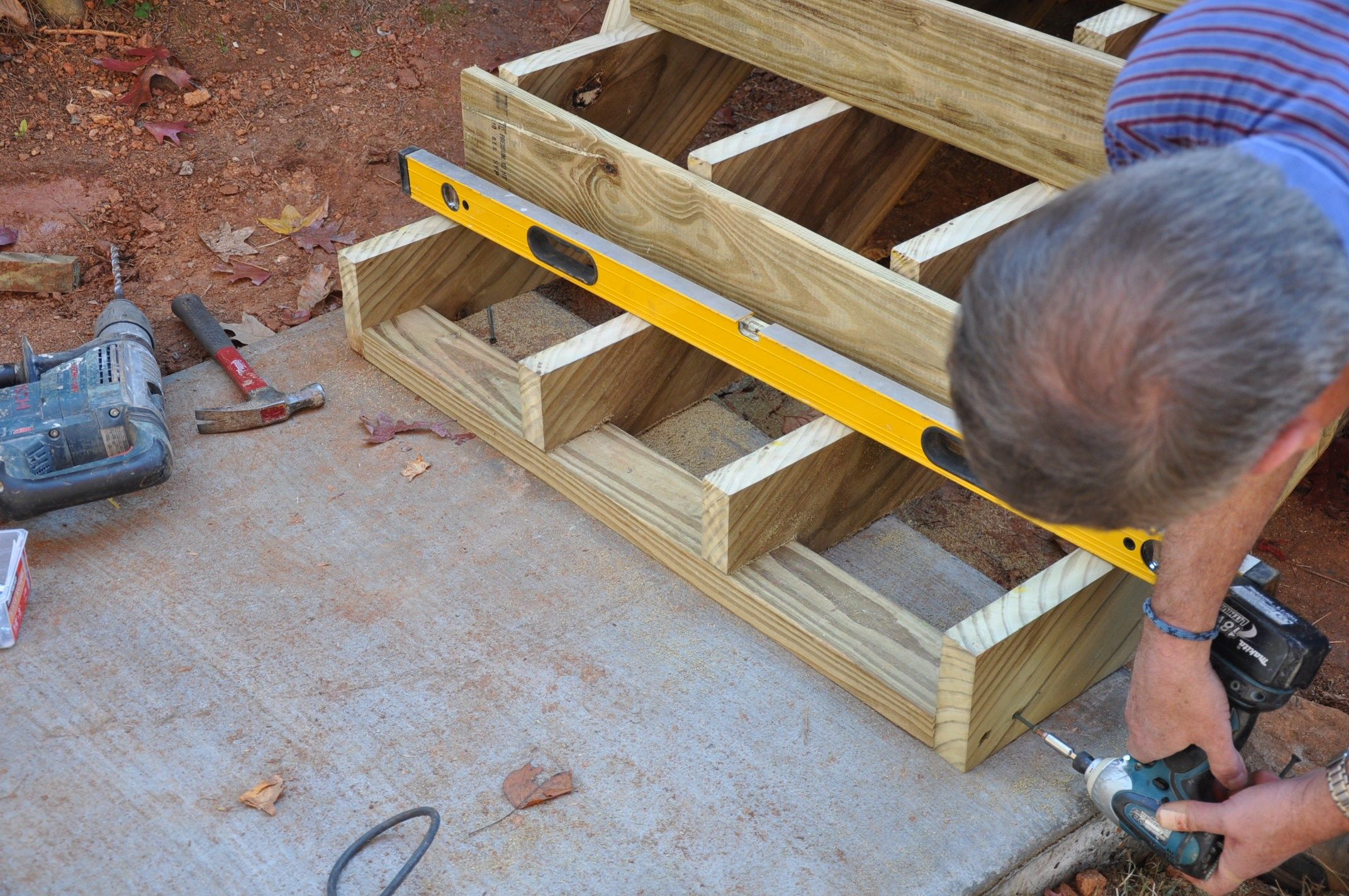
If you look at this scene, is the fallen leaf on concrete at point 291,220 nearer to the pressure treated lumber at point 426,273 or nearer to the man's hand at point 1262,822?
the pressure treated lumber at point 426,273

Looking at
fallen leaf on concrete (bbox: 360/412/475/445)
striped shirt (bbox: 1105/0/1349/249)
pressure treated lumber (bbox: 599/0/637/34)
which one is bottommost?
fallen leaf on concrete (bbox: 360/412/475/445)

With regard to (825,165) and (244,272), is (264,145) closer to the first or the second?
(244,272)

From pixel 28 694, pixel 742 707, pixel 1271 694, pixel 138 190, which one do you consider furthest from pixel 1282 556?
pixel 138 190

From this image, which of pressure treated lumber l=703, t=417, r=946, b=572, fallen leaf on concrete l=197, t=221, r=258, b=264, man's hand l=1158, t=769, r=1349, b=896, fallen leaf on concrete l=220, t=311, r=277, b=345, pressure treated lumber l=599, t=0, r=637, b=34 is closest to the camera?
man's hand l=1158, t=769, r=1349, b=896

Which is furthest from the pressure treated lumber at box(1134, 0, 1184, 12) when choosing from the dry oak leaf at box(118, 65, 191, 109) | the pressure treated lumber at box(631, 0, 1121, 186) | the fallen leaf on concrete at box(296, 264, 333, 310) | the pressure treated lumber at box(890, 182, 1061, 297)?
the dry oak leaf at box(118, 65, 191, 109)

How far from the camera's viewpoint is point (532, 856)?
6.40ft

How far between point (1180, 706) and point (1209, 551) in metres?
0.27

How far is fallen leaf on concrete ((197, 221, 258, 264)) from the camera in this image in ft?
11.8

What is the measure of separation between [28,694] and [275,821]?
0.58 metres

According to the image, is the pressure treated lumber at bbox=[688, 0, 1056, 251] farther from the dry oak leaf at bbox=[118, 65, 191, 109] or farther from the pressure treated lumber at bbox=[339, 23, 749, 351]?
the dry oak leaf at bbox=[118, 65, 191, 109]

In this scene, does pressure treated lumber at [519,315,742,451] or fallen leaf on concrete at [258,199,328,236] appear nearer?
pressure treated lumber at [519,315,742,451]

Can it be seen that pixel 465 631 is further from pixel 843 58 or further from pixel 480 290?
pixel 843 58

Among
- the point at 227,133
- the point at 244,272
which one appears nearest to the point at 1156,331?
the point at 244,272

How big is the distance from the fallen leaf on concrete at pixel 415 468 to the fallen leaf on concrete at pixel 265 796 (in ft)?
2.74
